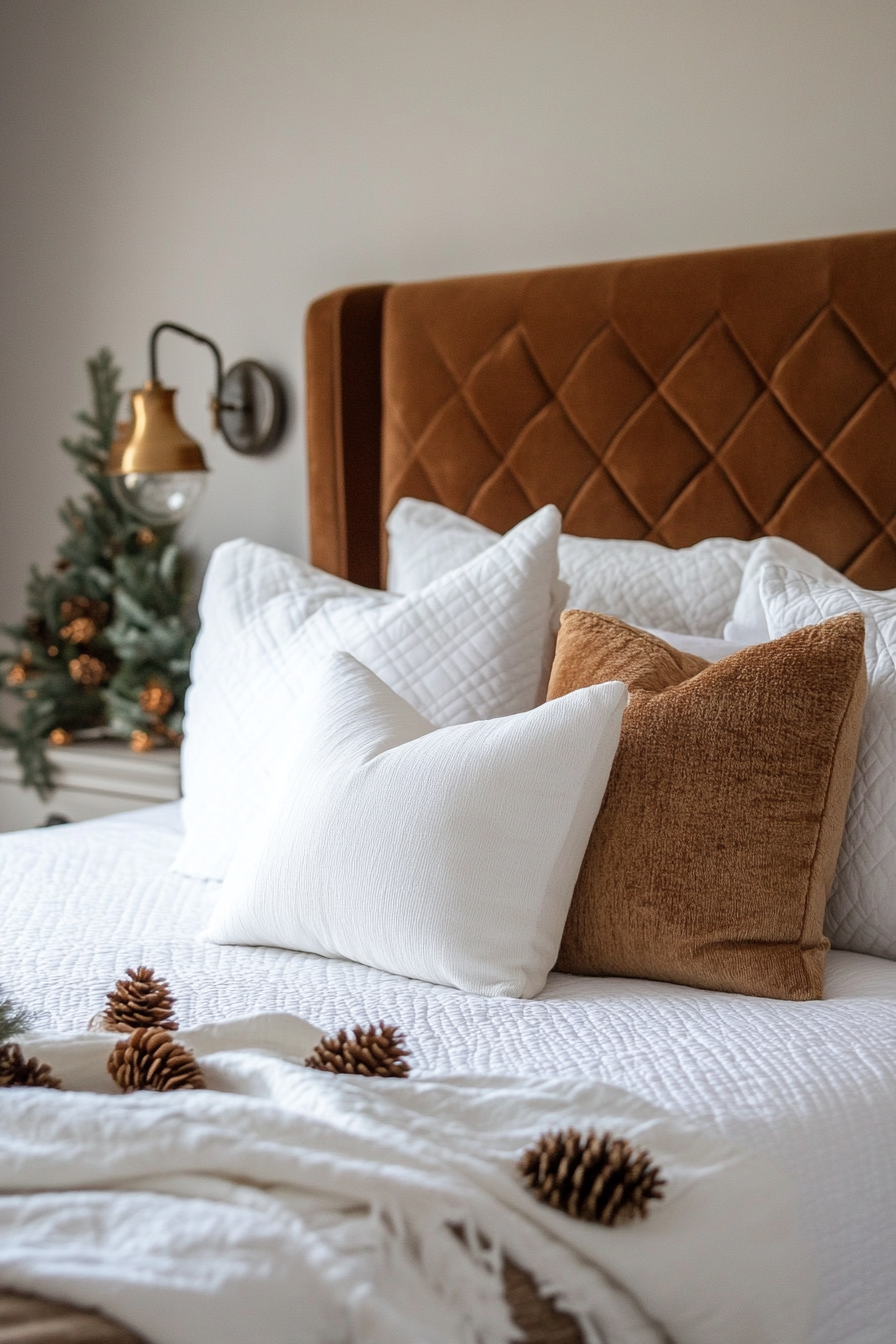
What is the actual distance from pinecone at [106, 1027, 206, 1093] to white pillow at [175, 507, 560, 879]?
0.65 meters

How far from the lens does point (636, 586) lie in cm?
175

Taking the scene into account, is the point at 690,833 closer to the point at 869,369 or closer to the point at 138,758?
the point at 869,369

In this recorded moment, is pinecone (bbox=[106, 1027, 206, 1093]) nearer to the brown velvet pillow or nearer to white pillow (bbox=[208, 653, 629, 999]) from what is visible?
white pillow (bbox=[208, 653, 629, 999])

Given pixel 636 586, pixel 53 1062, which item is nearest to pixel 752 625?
pixel 636 586

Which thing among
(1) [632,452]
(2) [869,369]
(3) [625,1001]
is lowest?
(3) [625,1001]

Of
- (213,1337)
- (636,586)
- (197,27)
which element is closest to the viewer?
(213,1337)

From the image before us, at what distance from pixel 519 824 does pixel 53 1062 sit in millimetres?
454

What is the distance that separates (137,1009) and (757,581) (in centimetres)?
88

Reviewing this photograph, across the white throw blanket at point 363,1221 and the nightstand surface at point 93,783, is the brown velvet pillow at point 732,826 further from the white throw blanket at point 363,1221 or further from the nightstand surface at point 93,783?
the nightstand surface at point 93,783

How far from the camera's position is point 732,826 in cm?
116

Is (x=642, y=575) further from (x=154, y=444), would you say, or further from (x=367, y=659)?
(x=154, y=444)

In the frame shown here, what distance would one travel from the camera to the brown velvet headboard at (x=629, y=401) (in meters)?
1.83

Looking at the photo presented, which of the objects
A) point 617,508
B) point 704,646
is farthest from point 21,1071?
point 617,508

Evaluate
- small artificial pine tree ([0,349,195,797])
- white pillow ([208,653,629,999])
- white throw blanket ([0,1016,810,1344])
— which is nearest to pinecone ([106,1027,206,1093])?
white throw blanket ([0,1016,810,1344])
